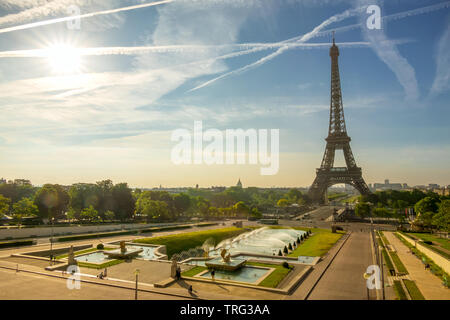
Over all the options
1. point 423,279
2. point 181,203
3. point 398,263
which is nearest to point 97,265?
point 423,279

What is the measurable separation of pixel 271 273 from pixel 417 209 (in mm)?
68794

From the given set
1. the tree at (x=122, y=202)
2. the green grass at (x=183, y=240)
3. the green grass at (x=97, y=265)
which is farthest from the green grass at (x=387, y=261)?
the tree at (x=122, y=202)

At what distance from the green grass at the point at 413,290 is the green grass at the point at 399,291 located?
49cm

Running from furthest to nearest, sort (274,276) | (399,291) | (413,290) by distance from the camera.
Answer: (274,276)
(413,290)
(399,291)

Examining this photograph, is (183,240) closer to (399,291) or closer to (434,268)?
(399,291)

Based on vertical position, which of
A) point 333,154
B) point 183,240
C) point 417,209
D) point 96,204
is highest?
point 333,154

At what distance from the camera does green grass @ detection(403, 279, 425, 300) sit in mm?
20461

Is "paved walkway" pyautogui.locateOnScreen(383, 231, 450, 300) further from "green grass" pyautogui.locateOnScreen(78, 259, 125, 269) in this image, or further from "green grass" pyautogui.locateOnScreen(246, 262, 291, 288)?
"green grass" pyautogui.locateOnScreen(78, 259, 125, 269)

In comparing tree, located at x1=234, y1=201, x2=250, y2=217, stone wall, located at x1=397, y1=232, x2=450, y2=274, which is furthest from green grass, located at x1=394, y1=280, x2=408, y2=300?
tree, located at x1=234, y1=201, x2=250, y2=217

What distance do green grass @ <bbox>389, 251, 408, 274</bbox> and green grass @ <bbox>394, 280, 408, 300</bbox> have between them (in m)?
5.05

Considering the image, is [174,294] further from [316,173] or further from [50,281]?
[316,173]

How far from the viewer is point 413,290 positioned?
2222 centimetres

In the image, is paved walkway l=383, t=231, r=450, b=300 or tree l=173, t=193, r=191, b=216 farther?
tree l=173, t=193, r=191, b=216

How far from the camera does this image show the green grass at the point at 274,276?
2273 cm
